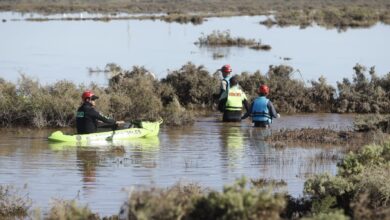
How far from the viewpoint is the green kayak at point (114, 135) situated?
21.7 metres

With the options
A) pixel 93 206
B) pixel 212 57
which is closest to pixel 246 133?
pixel 93 206

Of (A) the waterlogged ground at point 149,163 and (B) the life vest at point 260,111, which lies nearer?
(A) the waterlogged ground at point 149,163

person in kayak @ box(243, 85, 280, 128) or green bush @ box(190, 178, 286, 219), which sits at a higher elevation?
green bush @ box(190, 178, 286, 219)

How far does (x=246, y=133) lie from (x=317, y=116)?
13.9 ft

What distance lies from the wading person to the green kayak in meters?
2.61

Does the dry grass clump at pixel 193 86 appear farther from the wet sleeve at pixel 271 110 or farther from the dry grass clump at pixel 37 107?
the wet sleeve at pixel 271 110

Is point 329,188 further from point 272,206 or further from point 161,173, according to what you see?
point 161,173

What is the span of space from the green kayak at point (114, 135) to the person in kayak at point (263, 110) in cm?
262

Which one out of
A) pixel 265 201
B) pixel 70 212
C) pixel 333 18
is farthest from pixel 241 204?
pixel 333 18

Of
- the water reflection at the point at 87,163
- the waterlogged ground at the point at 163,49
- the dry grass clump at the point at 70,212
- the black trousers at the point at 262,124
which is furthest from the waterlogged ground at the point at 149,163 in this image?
the waterlogged ground at the point at 163,49

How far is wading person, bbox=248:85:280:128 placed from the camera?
23.9 m

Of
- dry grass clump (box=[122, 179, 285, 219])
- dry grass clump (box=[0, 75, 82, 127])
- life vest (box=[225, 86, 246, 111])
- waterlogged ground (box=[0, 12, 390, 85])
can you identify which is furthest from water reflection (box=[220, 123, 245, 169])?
waterlogged ground (box=[0, 12, 390, 85])

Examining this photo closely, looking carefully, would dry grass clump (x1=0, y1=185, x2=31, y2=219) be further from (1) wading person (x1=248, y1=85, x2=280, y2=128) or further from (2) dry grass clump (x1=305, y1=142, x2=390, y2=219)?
(1) wading person (x1=248, y1=85, x2=280, y2=128)

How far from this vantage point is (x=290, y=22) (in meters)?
75.2
